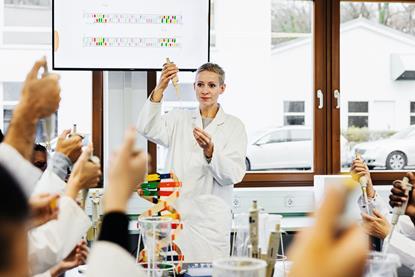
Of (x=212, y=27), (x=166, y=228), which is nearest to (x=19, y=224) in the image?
(x=166, y=228)

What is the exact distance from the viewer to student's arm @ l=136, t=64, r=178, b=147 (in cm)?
320

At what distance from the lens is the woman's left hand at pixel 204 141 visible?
9.20 feet

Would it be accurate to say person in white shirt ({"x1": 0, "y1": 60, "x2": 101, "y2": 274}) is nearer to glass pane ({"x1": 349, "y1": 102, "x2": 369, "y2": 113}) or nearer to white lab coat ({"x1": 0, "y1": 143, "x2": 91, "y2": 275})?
white lab coat ({"x1": 0, "y1": 143, "x2": 91, "y2": 275})

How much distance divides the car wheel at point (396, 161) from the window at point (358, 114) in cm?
29

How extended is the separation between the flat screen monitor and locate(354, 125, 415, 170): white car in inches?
53.8

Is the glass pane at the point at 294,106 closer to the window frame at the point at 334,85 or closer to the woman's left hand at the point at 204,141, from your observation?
the window frame at the point at 334,85

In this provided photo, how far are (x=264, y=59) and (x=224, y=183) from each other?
1353 millimetres

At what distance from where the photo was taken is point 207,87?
3188 mm

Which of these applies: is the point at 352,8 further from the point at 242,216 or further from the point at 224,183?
the point at 242,216

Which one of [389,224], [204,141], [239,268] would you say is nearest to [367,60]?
[204,141]

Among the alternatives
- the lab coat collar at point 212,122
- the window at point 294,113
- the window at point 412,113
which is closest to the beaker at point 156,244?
the lab coat collar at point 212,122

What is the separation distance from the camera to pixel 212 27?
404cm

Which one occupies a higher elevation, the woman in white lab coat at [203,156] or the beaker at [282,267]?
the woman in white lab coat at [203,156]

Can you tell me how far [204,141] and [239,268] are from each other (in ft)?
4.62
